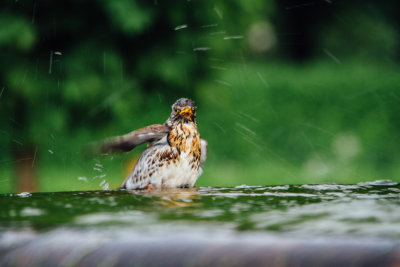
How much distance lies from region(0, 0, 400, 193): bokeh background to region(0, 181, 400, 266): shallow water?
1.55 m

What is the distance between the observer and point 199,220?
1254 millimetres

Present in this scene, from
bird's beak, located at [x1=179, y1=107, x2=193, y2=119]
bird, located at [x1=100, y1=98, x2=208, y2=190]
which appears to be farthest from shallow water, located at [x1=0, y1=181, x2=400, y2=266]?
bird's beak, located at [x1=179, y1=107, x2=193, y2=119]

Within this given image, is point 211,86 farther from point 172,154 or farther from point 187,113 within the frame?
point 172,154

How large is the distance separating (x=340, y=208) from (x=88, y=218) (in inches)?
23.6

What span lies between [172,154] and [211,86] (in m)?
2.40

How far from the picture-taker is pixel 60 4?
16.1 ft

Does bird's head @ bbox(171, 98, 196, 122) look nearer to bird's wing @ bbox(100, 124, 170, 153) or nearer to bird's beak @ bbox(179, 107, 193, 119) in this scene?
bird's beak @ bbox(179, 107, 193, 119)

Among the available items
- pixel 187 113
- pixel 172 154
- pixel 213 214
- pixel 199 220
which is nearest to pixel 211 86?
pixel 187 113

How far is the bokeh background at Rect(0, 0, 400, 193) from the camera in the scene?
502 cm

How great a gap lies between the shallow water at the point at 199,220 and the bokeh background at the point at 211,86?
155 cm

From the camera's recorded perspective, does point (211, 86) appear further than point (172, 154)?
Yes

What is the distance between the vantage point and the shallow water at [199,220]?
3.25 ft

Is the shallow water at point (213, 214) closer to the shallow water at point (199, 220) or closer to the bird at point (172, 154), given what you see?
the shallow water at point (199, 220)

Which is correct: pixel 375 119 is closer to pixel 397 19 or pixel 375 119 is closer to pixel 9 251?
pixel 397 19
